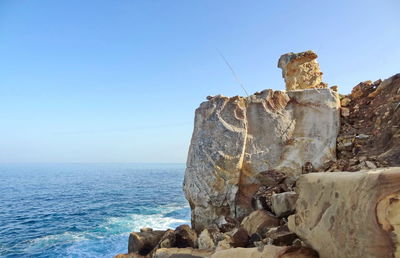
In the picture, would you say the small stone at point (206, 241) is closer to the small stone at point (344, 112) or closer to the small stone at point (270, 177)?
the small stone at point (270, 177)

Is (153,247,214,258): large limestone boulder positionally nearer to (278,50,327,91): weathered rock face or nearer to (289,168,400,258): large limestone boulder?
(289,168,400,258): large limestone boulder

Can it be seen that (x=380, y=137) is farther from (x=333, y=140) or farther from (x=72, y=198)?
(x=72, y=198)

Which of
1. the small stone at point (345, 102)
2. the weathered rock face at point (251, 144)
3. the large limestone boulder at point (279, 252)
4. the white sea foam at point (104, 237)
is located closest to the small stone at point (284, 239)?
the large limestone boulder at point (279, 252)

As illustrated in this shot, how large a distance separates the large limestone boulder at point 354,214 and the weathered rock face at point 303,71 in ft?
37.6

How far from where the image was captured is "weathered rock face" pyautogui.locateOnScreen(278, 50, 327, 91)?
51.4 feet

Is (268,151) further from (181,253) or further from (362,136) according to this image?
(181,253)

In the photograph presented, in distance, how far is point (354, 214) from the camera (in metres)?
4.01

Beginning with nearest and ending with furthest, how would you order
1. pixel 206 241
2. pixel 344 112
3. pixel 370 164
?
pixel 370 164 → pixel 206 241 → pixel 344 112

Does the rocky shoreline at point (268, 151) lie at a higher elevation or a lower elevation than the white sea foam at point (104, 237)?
higher

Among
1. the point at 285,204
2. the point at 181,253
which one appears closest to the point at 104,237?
the point at 181,253

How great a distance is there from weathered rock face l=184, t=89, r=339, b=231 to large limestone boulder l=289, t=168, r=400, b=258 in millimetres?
7175

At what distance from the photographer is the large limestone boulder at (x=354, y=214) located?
3533mm

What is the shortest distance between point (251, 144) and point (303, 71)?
20.2 ft

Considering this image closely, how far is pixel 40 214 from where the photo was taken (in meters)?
27.7
